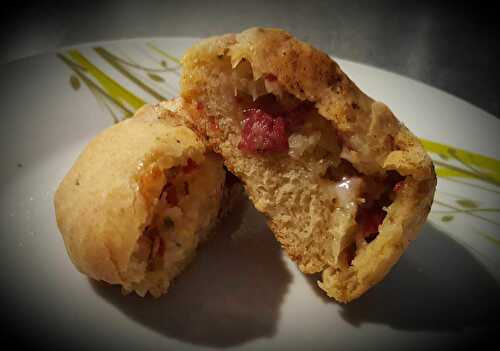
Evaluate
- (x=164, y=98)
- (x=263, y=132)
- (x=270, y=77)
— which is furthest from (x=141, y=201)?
(x=164, y=98)

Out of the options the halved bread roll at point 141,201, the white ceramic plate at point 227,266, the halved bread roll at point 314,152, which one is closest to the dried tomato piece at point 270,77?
the halved bread roll at point 314,152

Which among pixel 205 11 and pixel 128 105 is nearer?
pixel 128 105

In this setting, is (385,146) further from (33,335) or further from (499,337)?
(33,335)

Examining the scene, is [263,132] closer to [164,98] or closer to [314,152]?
[314,152]

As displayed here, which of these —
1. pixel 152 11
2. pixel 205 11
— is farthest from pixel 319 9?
pixel 152 11

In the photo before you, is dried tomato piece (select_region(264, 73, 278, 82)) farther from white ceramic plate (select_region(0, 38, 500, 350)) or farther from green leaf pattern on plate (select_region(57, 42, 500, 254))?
green leaf pattern on plate (select_region(57, 42, 500, 254))

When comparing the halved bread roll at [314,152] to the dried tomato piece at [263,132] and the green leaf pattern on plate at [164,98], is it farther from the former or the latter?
the green leaf pattern on plate at [164,98]
